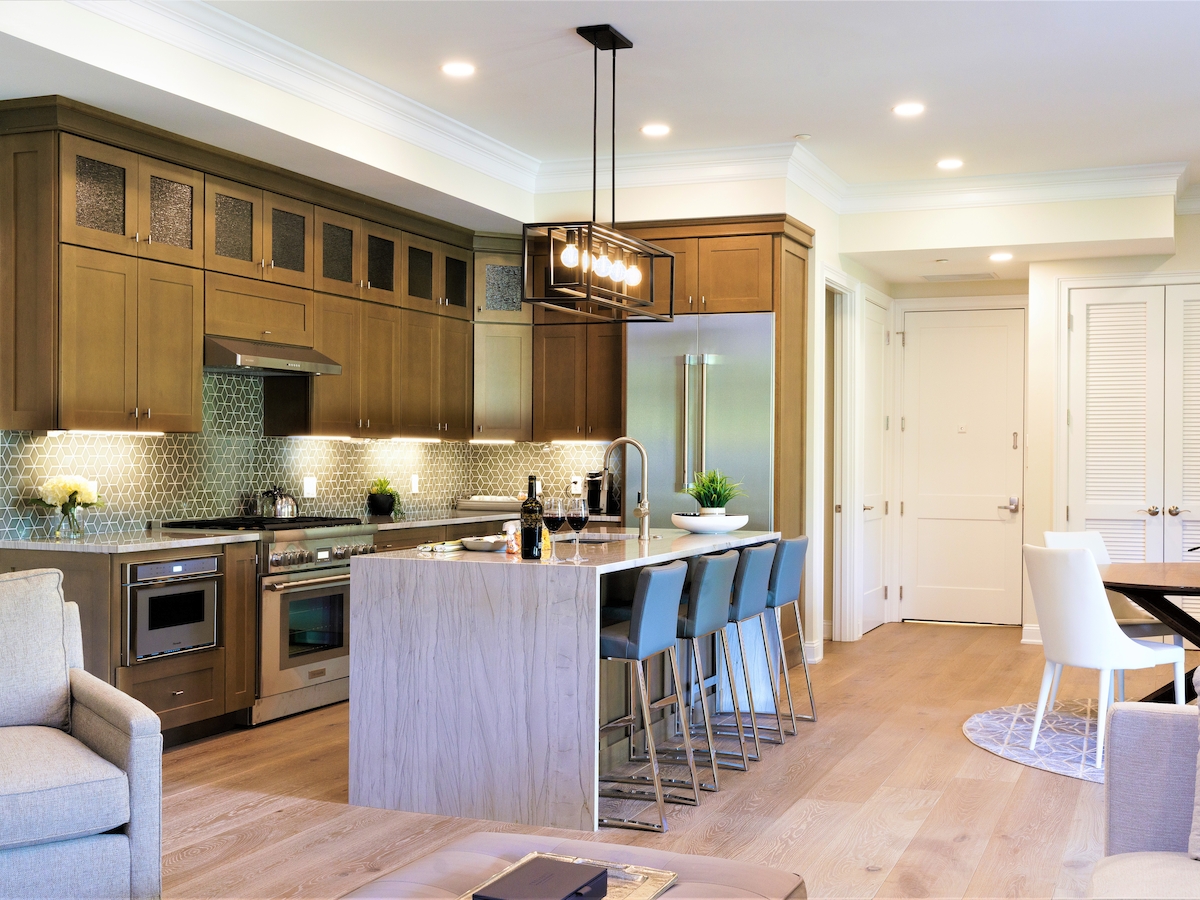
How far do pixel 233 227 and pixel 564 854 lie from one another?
12.7ft

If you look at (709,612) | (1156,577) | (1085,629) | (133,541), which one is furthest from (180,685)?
(1156,577)

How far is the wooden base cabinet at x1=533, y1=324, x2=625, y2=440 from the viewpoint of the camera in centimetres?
695

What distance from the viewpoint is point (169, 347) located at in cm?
491

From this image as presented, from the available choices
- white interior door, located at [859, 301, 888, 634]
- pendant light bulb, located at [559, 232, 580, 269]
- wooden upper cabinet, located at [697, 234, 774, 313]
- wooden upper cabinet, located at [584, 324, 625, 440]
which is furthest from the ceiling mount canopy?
white interior door, located at [859, 301, 888, 634]

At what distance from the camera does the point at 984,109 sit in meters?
5.48

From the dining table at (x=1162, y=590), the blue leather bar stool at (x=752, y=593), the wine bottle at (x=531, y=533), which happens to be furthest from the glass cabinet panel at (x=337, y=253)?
the dining table at (x=1162, y=590)

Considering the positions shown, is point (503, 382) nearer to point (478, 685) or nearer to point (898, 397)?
point (898, 397)

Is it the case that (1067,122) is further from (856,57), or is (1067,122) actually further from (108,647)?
(108,647)

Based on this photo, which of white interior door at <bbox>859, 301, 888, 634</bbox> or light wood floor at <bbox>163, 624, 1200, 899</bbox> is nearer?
light wood floor at <bbox>163, 624, 1200, 899</bbox>

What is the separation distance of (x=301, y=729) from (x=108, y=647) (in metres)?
1.03

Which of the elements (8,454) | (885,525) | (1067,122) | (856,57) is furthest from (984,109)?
(8,454)

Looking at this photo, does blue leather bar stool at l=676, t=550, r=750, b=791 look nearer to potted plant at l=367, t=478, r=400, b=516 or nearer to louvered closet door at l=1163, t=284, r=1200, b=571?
potted plant at l=367, t=478, r=400, b=516

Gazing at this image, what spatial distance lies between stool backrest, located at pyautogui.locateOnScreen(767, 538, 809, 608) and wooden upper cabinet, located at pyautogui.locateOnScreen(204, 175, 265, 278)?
A: 2.81m

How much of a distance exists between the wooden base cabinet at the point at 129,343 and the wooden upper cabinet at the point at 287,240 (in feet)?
1.62
